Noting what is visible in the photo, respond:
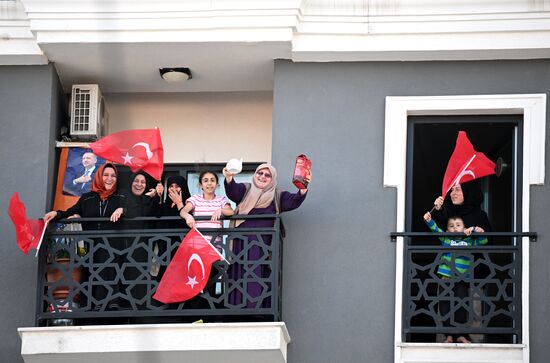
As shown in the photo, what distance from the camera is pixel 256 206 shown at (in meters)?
14.3

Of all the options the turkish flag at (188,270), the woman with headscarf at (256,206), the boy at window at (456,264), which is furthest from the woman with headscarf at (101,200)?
the boy at window at (456,264)

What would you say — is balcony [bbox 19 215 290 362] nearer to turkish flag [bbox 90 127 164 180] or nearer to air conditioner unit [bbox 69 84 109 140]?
turkish flag [bbox 90 127 164 180]

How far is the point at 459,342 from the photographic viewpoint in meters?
14.3

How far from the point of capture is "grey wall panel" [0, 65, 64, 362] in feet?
47.9

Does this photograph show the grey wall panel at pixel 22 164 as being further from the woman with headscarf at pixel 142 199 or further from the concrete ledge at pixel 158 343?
the woman with headscarf at pixel 142 199

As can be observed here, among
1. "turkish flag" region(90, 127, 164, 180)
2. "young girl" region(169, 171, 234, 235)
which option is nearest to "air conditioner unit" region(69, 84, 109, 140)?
"turkish flag" region(90, 127, 164, 180)

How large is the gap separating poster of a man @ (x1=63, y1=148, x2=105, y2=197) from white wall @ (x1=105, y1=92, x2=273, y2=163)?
0.86 metres

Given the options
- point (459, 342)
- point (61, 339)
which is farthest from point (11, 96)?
point (459, 342)

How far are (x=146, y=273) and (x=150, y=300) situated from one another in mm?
250

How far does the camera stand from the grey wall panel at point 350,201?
14.3m

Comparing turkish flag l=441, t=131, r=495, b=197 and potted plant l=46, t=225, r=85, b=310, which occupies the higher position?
turkish flag l=441, t=131, r=495, b=197

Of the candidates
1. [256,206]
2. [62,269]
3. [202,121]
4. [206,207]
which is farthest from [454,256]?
[62,269]

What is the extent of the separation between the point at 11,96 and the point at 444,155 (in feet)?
15.7

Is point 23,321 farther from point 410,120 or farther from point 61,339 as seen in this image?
point 410,120
